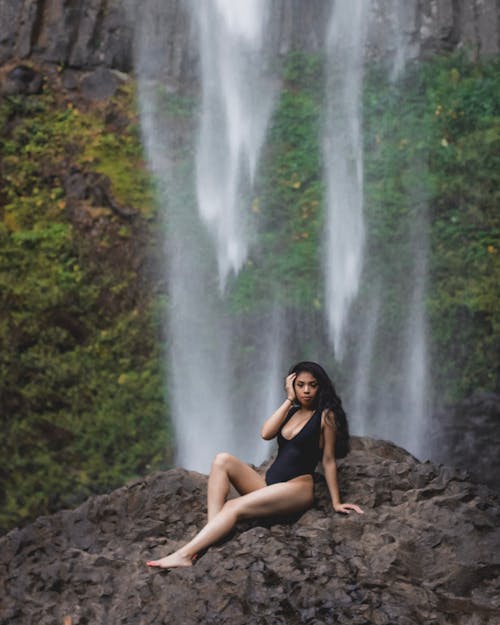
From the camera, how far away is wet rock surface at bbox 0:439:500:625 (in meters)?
3.25

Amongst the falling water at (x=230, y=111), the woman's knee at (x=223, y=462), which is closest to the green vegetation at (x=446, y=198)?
the falling water at (x=230, y=111)

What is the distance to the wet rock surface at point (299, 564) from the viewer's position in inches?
128

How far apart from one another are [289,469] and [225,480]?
1.08 feet

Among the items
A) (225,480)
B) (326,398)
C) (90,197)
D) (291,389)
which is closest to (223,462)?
(225,480)

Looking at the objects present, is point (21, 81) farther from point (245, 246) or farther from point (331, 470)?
point (331, 470)

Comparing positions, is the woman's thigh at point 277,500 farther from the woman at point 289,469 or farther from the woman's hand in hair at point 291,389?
the woman's hand in hair at point 291,389

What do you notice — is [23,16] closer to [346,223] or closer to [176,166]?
[176,166]

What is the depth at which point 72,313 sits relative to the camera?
9719mm

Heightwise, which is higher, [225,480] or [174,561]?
[225,480]

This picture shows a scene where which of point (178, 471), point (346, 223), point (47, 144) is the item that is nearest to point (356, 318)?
point (346, 223)

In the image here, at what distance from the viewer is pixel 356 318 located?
10031 millimetres

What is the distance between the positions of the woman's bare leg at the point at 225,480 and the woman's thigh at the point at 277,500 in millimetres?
103

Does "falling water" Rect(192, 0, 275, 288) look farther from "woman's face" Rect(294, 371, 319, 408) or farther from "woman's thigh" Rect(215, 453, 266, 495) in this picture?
"woman's thigh" Rect(215, 453, 266, 495)

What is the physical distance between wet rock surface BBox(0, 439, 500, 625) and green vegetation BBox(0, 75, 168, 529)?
15.4ft
